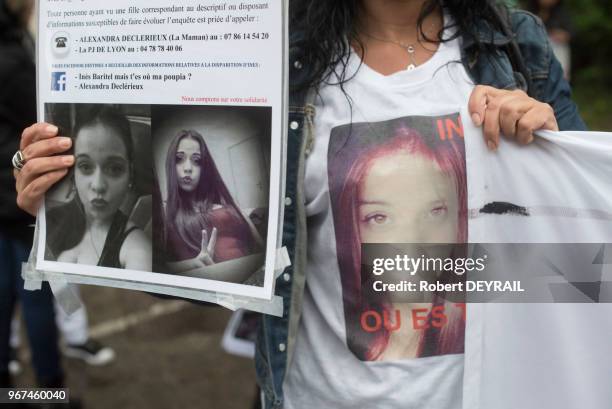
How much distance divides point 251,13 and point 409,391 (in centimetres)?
77

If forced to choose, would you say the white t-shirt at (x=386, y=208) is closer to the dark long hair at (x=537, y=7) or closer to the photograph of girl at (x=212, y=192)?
the photograph of girl at (x=212, y=192)

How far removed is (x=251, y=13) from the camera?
1255mm

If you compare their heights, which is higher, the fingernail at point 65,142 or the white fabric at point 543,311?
the fingernail at point 65,142

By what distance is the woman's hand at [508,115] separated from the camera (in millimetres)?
1351

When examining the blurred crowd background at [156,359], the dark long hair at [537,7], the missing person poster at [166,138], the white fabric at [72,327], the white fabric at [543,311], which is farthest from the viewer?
the dark long hair at [537,7]

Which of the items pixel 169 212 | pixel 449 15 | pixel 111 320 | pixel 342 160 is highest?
pixel 449 15

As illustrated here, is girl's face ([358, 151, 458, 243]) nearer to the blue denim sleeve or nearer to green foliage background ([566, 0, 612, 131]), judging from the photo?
the blue denim sleeve

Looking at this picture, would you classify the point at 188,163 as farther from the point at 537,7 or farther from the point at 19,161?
the point at 537,7

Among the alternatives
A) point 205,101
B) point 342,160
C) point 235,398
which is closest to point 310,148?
point 342,160

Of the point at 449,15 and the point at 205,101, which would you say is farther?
the point at 449,15

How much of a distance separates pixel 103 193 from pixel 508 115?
2.58ft

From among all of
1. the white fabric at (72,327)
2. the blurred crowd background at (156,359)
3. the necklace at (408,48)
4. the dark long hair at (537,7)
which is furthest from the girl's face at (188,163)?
the dark long hair at (537,7)

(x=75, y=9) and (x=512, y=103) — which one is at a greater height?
(x=75, y=9)

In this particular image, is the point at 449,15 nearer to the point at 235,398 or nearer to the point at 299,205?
the point at 299,205
